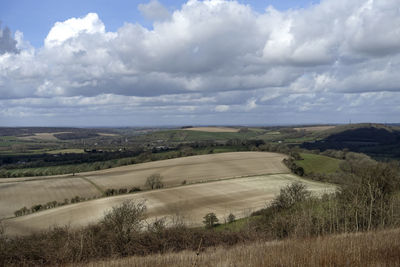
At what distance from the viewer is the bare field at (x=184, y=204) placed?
37688 millimetres

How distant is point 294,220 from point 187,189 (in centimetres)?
4043

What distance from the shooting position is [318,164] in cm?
7794

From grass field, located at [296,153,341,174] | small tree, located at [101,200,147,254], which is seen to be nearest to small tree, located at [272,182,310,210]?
small tree, located at [101,200,147,254]

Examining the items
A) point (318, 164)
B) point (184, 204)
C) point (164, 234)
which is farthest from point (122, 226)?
point (318, 164)

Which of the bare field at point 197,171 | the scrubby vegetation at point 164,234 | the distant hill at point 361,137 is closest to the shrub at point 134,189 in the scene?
the bare field at point 197,171

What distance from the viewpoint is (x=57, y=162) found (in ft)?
329

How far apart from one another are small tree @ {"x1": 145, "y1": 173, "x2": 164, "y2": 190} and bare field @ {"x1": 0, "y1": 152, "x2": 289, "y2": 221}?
1342 mm

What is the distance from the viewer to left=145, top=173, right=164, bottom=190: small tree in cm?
6034

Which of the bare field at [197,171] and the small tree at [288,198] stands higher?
the small tree at [288,198]

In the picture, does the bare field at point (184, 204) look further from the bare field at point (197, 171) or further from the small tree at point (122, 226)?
the small tree at point (122, 226)

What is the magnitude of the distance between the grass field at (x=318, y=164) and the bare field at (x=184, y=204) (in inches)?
684

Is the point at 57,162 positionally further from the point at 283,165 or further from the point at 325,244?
the point at 325,244

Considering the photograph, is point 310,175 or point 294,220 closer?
point 294,220

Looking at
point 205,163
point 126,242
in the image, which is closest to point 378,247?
point 126,242
